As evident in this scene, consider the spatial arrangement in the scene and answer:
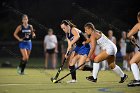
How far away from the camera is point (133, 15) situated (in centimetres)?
3259

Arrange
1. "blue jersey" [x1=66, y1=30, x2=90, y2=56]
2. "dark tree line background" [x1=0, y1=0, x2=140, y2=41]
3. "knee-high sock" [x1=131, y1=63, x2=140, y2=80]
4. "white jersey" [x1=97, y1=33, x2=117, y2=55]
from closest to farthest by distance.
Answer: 1. "knee-high sock" [x1=131, y1=63, x2=140, y2=80]
2. "white jersey" [x1=97, y1=33, x2=117, y2=55]
3. "blue jersey" [x1=66, y1=30, x2=90, y2=56]
4. "dark tree line background" [x1=0, y1=0, x2=140, y2=41]

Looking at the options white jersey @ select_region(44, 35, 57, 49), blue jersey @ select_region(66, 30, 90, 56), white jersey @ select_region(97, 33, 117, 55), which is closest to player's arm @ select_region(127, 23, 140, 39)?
white jersey @ select_region(97, 33, 117, 55)

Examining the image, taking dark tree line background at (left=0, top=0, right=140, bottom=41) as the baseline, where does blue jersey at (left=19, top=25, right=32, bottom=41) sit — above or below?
below

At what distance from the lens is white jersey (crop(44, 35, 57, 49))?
22875 millimetres

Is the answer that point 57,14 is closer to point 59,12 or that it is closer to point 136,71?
point 59,12

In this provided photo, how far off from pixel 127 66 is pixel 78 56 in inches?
315

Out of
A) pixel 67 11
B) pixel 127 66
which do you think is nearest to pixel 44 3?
pixel 67 11

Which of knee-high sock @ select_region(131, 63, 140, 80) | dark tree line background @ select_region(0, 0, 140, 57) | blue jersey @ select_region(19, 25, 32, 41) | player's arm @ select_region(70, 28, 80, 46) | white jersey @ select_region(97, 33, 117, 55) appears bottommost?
knee-high sock @ select_region(131, 63, 140, 80)

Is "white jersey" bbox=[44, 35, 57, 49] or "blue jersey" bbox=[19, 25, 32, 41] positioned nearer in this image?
"blue jersey" bbox=[19, 25, 32, 41]

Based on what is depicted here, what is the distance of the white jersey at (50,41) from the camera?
75.0 feet

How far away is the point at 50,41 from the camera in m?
23.0

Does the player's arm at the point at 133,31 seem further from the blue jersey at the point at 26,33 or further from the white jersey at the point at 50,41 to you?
the white jersey at the point at 50,41

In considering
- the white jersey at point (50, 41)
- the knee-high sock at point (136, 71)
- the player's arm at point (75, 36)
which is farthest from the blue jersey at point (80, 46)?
the white jersey at point (50, 41)

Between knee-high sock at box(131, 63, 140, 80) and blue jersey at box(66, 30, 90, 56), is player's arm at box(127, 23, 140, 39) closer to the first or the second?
knee-high sock at box(131, 63, 140, 80)
